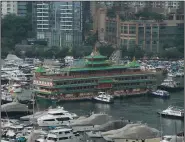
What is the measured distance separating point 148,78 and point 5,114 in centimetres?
246

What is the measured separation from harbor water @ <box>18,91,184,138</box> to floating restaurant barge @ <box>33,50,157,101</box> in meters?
0.25

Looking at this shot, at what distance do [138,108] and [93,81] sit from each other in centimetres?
121

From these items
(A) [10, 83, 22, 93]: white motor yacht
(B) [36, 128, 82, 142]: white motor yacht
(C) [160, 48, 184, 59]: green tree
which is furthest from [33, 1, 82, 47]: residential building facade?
(B) [36, 128, 82, 142]: white motor yacht

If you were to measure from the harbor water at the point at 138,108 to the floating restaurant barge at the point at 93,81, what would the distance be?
0.25m

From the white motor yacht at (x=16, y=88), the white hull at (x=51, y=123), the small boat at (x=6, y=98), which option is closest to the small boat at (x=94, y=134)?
the white hull at (x=51, y=123)

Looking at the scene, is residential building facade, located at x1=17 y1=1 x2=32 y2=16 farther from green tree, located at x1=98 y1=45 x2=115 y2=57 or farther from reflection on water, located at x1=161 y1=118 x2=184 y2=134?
reflection on water, located at x1=161 y1=118 x2=184 y2=134

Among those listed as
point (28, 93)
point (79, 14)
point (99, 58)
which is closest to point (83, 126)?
A: point (28, 93)

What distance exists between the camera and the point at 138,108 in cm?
646

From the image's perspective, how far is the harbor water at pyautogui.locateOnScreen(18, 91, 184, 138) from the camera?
560 centimetres

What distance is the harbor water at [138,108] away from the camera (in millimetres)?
5596

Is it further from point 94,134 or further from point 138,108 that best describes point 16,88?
point 94,134

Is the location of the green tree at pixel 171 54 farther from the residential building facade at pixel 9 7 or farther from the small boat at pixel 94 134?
the small boat at pixel 94 134

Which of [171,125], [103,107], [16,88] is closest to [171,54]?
[16,88]

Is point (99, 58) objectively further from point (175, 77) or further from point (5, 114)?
point (5, 114)
